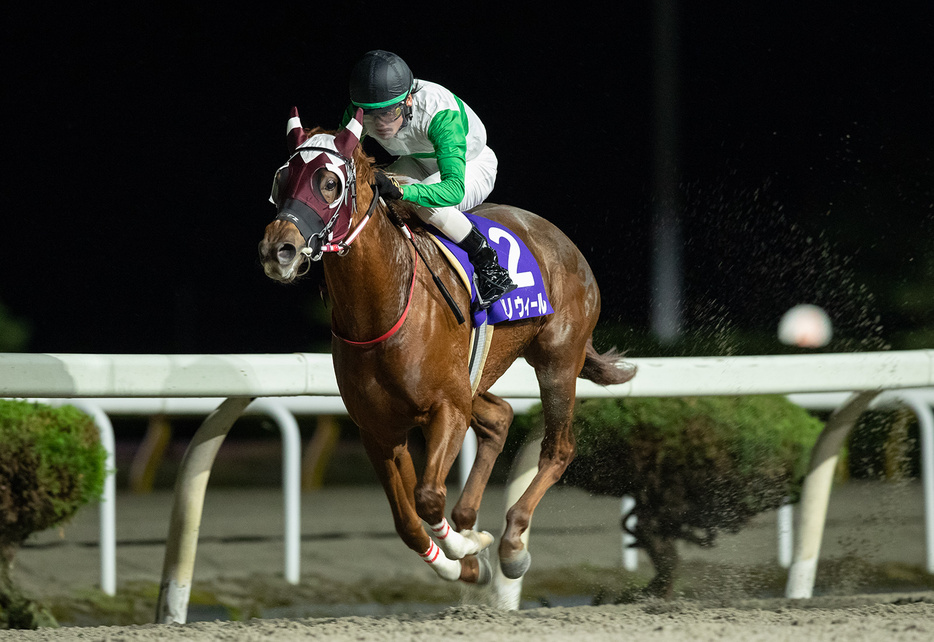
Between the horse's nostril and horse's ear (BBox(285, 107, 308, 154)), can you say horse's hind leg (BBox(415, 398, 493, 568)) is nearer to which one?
the horse's nostril

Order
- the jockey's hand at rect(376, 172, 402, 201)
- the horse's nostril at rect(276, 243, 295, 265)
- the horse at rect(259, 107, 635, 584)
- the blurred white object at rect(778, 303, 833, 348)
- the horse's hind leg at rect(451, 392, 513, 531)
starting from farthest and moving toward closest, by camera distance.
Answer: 1. the blurred white object at rect(778, 303, 833, 348)
2. the horse's hind leg at rect(451, 392, 513, 531)
3. the jockey's hand at rect(376, 172, 402, 201)
4. the horse at rect(259, 107, 635, 584)
5. the horse's nostril at rect(276, 243, 295, 265)

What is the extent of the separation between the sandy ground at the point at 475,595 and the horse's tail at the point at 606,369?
85 cm

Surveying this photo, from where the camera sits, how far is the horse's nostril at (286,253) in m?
2.59

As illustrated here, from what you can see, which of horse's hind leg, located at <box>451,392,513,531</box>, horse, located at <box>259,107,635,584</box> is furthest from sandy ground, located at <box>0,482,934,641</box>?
horse's hind leg, located at <box>451,392,513,531</box>

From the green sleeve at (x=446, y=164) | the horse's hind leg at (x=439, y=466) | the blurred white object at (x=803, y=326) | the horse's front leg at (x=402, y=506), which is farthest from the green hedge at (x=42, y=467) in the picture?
the blurred white object at (x=803, y=326)

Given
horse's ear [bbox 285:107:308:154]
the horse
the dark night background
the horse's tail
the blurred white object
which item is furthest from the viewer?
the dark night background

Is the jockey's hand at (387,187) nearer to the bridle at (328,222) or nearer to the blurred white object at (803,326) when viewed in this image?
the bridle at (328,222)

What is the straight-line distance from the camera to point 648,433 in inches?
164

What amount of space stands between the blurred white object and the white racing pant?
5658 millimetres

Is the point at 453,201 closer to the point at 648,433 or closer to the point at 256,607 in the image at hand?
the point at 648,433

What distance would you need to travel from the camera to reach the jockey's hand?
304cm

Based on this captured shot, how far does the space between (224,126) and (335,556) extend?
930 cm

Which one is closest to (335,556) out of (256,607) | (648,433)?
(256,607)

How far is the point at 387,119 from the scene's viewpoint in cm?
320
